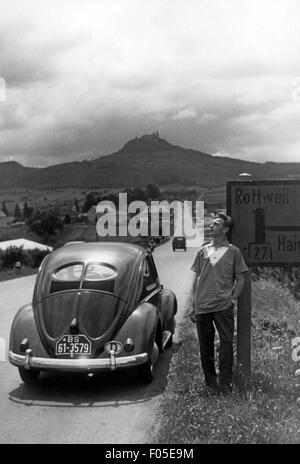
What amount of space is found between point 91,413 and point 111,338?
1.05m

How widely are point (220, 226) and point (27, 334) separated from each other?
2.64 meters

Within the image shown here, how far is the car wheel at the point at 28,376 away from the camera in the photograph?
25.7ft

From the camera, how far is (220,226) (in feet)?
23.5

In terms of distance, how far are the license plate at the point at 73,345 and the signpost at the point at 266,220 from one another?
2.08 m

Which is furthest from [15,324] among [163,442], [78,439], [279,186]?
[279,186]

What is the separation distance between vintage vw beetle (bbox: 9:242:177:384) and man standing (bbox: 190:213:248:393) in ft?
2.83

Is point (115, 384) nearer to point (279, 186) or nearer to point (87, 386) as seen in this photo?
point (87, 386)

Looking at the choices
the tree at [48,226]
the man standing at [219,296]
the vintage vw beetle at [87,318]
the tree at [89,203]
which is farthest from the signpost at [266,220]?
the tree at [89,203]

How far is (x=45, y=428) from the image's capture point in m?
6.30

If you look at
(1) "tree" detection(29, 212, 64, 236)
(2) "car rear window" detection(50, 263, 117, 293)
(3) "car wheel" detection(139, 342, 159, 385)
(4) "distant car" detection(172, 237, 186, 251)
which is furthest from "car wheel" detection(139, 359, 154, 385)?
(1) "tree" detection(29, 212, 64, 236)

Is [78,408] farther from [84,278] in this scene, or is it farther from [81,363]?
[84,278]

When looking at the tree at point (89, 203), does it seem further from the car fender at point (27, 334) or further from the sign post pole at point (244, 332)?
the sign post pole at point (244, 332)

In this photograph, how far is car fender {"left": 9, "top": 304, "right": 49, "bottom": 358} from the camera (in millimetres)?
7598

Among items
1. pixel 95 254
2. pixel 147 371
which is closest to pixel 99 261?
pixel 95 254
